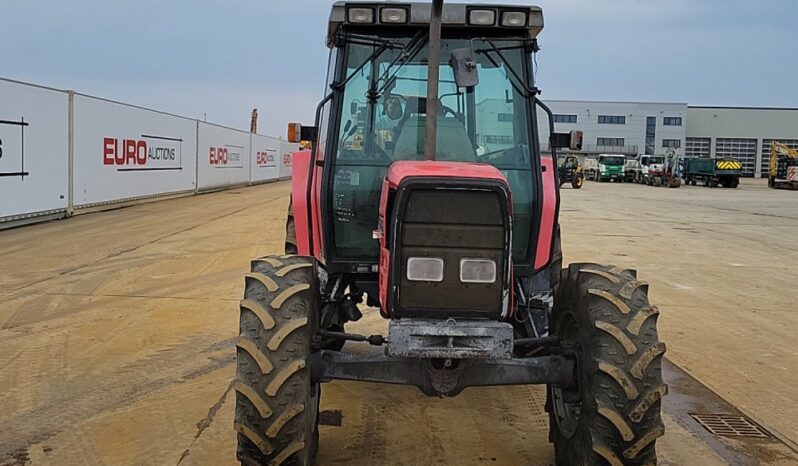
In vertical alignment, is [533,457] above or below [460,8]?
below

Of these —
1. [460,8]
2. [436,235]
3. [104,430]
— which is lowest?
[104,430]

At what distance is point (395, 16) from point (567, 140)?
141 centimetres

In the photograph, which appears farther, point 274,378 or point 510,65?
point 510,65

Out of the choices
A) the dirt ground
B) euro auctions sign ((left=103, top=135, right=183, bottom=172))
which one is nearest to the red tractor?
the dirt ground

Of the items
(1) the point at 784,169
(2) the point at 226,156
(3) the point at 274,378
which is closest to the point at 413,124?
(3) the point at 274,378

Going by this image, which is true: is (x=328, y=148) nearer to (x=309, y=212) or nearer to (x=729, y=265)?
(x=309, y=212)

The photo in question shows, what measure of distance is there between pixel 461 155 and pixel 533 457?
184 cm

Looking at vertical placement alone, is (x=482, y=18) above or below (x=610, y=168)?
above

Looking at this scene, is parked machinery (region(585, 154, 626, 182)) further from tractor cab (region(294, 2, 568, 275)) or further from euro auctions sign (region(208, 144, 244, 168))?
tractor cab (region(294, 2, 568, 275))

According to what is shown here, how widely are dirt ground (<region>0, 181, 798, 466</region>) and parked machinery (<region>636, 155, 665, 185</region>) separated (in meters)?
39.5

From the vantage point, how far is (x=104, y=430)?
15.4ft

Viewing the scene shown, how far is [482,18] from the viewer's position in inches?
179

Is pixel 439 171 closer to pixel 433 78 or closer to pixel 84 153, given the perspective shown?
pixel 433 78

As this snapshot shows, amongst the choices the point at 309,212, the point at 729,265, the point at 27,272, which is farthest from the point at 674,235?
the point at 309,212
